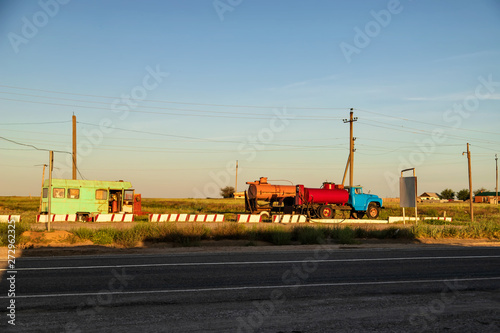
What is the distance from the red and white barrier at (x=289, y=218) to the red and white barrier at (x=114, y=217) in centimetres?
957

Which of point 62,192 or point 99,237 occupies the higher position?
point 62,192

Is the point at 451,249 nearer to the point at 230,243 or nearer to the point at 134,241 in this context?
the point at 230,243

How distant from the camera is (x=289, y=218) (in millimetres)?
31781

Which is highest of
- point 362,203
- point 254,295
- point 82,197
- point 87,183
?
point 87,183

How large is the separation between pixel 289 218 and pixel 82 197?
1387cm

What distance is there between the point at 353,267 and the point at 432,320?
203 inches

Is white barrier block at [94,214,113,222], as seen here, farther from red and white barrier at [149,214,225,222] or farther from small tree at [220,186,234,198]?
small tree at [220,186,234,198]

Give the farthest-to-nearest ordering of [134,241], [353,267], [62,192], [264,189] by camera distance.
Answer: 1. [264,189]
2. [62,192]
3. [134,241]
4. [353,267]

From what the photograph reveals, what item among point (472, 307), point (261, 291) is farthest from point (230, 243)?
point (472, 307)

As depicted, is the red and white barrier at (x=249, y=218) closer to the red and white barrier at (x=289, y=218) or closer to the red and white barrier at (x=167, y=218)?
the red and white barrier at (x=289, y=218)

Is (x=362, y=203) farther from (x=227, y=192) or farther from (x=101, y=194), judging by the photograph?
(x=227, y=192)

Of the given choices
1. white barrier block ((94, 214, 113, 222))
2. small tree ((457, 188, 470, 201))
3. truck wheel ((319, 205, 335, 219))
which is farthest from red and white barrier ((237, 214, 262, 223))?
small tree ((457, 188, 470, 201))

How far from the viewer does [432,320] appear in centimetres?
728

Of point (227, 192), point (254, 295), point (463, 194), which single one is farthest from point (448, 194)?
point (254, 295)
